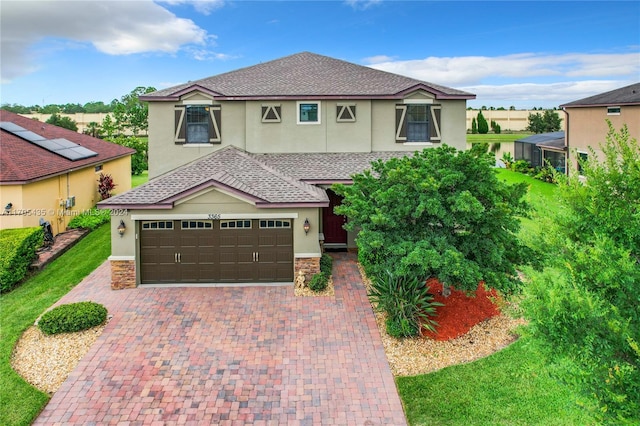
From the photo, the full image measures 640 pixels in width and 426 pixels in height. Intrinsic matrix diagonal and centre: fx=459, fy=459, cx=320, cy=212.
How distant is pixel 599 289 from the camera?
5227 mm

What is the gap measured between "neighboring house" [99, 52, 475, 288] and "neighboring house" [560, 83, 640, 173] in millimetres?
13029

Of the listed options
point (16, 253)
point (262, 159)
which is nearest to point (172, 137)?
point (262, 159)

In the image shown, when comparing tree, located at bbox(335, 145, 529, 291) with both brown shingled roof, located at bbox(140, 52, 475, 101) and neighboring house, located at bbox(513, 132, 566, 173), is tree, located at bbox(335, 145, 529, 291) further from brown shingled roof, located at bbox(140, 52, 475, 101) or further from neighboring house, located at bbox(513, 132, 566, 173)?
neighboring house, located at bbox(513, 132, 566, 173)

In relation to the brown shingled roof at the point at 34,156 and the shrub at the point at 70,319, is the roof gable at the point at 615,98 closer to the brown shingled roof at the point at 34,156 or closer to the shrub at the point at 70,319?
the shrub at the point at 70,319

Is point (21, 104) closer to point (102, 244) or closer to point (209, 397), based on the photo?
point (102, 244)

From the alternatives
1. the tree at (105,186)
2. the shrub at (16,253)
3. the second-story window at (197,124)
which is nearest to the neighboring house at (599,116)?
the second-story window at (197,124)

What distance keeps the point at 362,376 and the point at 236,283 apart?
6103mm

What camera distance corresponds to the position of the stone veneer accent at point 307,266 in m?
13.8

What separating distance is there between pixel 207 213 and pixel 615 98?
26936mm

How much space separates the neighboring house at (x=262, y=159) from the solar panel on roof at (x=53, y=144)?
582cm

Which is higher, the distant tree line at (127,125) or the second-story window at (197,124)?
the distant tree line at (127,125)

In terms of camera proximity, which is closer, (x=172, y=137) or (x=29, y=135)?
(x=172, y=137)

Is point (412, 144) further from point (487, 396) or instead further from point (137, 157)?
point (137, 157)

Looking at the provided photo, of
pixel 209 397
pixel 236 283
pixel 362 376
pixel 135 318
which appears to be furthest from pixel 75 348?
pixel 362 376
